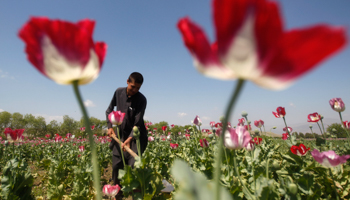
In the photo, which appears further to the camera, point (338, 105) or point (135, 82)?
point (135, 82)

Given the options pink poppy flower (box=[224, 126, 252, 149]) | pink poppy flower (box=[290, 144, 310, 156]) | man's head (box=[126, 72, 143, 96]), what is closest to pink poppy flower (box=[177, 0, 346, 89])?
pink poppy flower (box=[224, 126, 252, 149])

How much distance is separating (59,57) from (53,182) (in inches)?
146

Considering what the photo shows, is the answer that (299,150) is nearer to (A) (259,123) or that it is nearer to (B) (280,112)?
(B) (280,112)

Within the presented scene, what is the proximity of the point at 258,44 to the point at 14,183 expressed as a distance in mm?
3727

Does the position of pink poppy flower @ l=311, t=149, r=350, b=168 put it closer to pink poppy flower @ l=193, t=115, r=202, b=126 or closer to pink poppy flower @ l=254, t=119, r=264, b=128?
pink poppy flower @ l=193, t=115, r=202, b=126

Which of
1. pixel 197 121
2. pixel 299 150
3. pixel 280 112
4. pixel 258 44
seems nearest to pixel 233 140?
pixel 258 44

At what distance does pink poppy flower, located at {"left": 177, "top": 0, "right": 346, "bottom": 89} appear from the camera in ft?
0.92

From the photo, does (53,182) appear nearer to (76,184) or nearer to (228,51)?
(76,184)

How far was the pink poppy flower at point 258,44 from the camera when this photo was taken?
0.92ft

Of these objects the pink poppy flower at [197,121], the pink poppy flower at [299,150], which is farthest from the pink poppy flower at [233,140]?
the pink poppy flower at [197,121]

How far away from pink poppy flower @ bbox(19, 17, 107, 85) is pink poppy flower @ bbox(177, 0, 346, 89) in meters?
0.23

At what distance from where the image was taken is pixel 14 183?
2.78 m

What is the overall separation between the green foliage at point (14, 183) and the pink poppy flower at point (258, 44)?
3470mm

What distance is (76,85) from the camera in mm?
397
